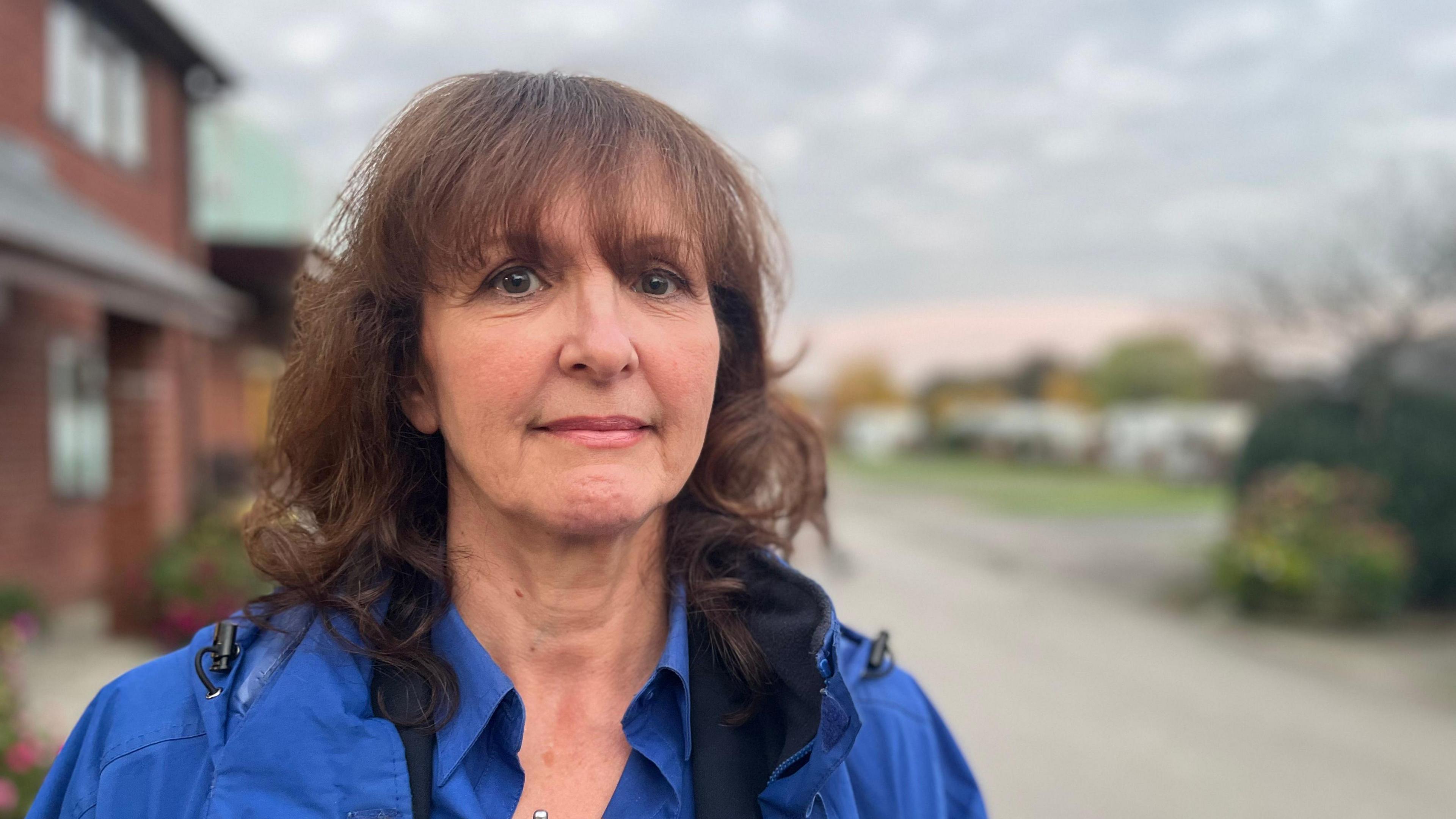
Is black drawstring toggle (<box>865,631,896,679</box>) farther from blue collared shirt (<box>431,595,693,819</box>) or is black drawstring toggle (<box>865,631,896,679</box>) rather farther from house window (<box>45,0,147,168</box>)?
house window (<box>45,0,147,168</box>)

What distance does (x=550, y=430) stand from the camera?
60.2 inches

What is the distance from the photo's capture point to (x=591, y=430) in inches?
60.2

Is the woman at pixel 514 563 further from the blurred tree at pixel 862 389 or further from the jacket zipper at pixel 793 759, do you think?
the blurred tree at pixel 862 389

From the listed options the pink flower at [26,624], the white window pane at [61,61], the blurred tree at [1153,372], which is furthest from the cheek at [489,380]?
the blurred tree at [1153,372]

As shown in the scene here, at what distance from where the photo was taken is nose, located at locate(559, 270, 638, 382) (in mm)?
1488

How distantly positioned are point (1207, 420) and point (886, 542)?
3212 centimetres

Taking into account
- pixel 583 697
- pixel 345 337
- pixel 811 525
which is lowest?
pixel 583 697

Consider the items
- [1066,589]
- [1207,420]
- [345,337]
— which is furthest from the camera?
[1207,420]

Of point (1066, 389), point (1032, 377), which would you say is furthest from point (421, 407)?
point (1032, 377)

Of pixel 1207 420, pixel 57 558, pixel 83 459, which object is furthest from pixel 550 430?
pixel 1207 420

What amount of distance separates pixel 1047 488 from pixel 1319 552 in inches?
825

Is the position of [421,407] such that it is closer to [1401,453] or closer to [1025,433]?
[1401,453]

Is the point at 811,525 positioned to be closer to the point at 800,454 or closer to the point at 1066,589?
the point at 800,454

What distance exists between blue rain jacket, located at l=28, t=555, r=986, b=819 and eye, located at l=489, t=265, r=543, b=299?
1.79 feet
